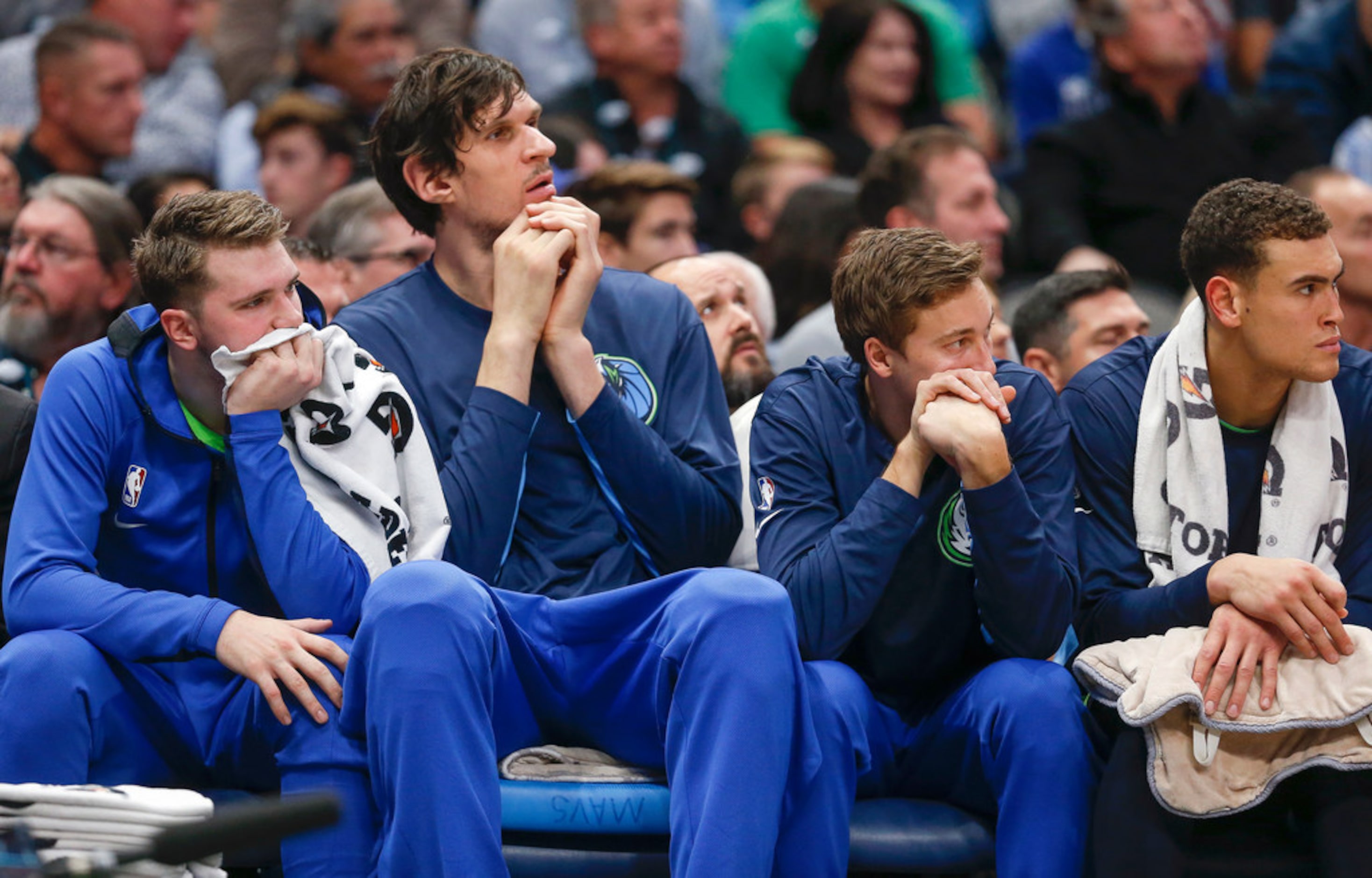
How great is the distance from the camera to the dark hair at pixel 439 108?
3141 mm

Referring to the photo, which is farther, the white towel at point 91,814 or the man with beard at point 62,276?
the man with beard at point 62,276

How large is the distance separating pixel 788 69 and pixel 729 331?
9.08 ft

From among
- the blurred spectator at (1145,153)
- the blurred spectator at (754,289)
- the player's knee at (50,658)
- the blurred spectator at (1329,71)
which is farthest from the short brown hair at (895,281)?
the blurred spectator at (1329,71)

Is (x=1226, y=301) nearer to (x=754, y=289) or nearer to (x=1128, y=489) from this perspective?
(x=1128, y=489)

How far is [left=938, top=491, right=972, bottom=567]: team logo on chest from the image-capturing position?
2924 millimetres

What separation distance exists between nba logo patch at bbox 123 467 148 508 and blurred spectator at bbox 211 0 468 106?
12.1 ft

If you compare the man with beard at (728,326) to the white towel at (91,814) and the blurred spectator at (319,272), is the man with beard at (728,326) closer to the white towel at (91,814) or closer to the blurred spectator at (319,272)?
the blurred spectator at (319,272)

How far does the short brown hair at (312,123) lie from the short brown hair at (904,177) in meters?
1.70

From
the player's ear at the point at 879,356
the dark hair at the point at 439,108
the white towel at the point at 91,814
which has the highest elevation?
the dark hair at the point at 439,108

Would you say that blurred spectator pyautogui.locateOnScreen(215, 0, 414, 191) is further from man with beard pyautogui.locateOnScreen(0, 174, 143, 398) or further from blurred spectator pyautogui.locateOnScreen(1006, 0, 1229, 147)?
blurred spectator pyautogui.locateOnScreen(1006, 0, 1229, 147)

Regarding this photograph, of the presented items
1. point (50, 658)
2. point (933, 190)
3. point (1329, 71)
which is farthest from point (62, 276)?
point (1329, 71)

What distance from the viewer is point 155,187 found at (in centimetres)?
518

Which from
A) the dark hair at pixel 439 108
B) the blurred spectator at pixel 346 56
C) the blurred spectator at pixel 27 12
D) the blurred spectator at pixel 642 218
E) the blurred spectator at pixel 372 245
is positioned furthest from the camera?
the blurred spectator at pixel 27 12

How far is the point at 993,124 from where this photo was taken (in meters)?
6.70
